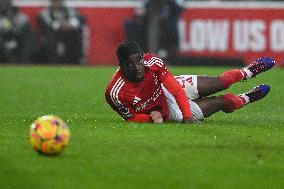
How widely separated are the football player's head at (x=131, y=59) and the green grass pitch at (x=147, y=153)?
0.65 m

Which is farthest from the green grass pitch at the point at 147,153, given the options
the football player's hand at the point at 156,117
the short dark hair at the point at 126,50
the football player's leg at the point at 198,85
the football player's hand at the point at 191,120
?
the short dark hair at the point at 126,50

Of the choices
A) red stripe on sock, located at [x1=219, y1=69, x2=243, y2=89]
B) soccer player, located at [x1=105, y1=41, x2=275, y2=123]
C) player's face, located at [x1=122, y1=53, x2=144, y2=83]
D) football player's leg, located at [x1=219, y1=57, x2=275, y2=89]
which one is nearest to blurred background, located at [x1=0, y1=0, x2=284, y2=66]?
football player's leg, located at [x1=219, y1=57, x2=275, y2=89]

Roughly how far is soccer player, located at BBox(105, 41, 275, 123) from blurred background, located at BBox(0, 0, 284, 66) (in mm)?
13986

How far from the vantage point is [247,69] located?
14016 mm

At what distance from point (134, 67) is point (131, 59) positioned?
119mm

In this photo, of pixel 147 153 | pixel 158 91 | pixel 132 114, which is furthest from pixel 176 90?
pixel 147 153

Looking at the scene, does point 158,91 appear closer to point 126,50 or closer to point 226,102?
point 126,50

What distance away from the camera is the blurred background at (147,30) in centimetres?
2789

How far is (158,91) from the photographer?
518 inches

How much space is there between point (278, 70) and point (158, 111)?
1317 centimetres

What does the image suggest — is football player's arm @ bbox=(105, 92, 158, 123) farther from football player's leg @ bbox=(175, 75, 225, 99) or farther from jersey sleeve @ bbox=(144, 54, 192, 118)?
football player's leg @ bbox=(175, 75, 225, 99)

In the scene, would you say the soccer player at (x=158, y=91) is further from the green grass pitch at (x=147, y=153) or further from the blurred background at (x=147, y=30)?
the blurred background at (x=147, y=30)

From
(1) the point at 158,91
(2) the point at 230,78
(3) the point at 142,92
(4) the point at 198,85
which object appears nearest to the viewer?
(3) the point at 142,92

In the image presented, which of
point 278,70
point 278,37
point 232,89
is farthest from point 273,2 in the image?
point 232,89
